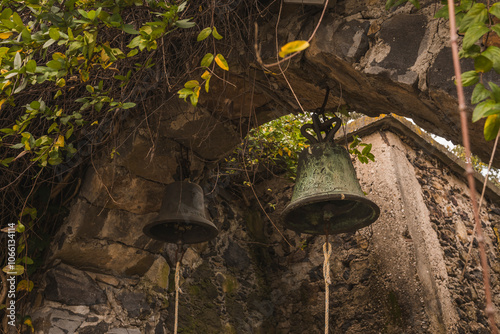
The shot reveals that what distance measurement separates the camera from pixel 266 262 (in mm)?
3625

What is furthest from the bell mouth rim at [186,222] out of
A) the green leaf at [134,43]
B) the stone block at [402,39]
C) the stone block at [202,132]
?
the stone block at [402,39]

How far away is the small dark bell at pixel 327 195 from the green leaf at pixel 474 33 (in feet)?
2.47

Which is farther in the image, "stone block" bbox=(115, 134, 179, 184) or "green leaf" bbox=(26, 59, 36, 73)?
"stone block" bbox=(115, 134, 179, 184)

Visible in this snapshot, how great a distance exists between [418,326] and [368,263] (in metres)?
0.52

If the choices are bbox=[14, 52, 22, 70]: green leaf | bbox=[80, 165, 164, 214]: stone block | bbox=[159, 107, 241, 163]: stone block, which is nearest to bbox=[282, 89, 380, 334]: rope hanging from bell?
bbox=[159, 107, 241, 163]: stone block

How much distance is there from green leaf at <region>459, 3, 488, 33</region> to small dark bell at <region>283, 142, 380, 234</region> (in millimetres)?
757

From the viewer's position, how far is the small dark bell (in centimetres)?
181

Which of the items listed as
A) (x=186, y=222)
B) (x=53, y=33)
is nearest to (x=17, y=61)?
(x=53, y=33)

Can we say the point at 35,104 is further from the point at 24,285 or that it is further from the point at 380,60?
the point at 380,60

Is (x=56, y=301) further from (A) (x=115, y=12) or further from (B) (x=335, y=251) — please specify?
(B) (x=335, y=251)

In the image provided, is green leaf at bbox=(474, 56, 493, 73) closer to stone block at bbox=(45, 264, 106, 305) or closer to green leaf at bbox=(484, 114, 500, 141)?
green leaf at bbox=(484, 114, 500, 141)

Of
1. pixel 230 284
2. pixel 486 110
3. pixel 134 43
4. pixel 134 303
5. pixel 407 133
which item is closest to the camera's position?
pixel 486 110

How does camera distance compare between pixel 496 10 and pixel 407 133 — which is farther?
pixel 407 133

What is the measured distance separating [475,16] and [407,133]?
243 cm
